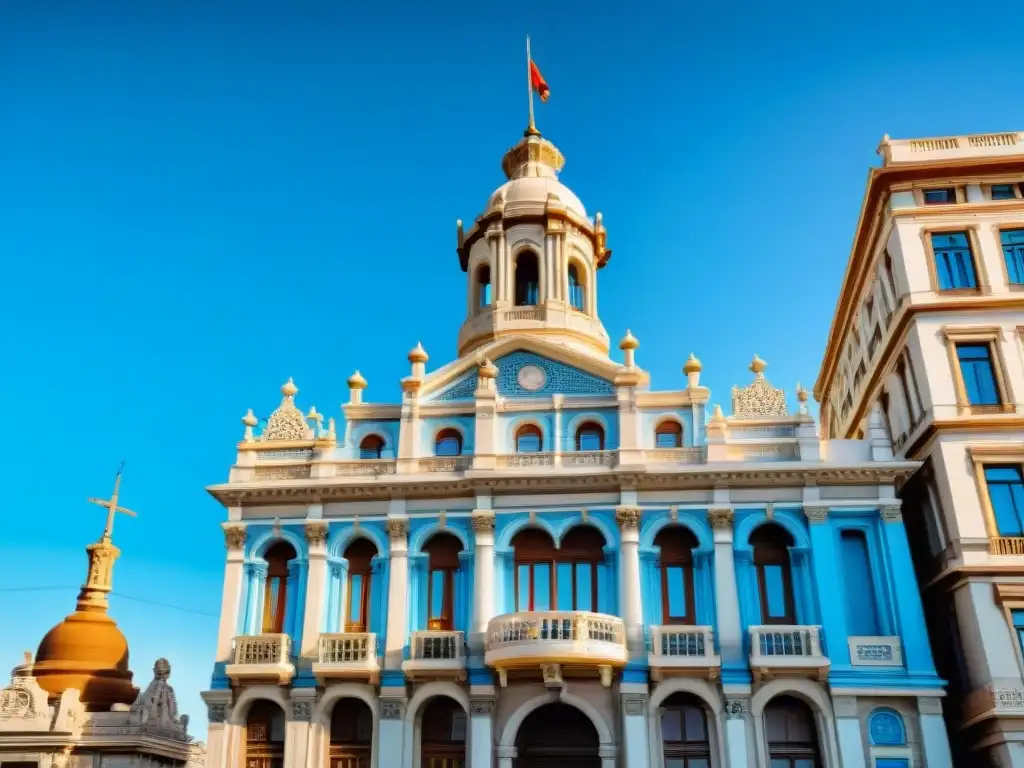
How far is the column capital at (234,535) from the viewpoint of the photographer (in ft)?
108

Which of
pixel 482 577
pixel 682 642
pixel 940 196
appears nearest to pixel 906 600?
pixel 682 642

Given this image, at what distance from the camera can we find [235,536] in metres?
33.1

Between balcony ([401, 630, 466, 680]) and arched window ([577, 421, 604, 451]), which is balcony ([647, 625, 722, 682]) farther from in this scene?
arched window ([577, 421, 604, 451])

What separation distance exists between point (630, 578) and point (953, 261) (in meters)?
15.4

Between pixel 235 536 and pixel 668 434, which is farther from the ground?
pixel 668 434

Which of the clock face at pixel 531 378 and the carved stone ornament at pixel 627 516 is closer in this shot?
the carved stone ornament at pixel 627 516

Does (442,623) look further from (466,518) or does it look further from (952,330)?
(952,330)

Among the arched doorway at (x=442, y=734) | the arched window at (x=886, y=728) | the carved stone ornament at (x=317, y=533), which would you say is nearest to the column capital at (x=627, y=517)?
the arched doorway at (x=442, y=734)

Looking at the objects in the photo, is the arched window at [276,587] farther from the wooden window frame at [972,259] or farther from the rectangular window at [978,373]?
the wooden window frame at [972,259]

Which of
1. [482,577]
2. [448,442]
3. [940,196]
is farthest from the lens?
[940,196]

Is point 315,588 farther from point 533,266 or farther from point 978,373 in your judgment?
point 978,373

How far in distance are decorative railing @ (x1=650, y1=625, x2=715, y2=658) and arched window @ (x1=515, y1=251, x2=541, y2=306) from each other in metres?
16.4

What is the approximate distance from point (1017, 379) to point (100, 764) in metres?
31.8

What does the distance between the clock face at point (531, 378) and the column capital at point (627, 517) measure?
19.4ft
